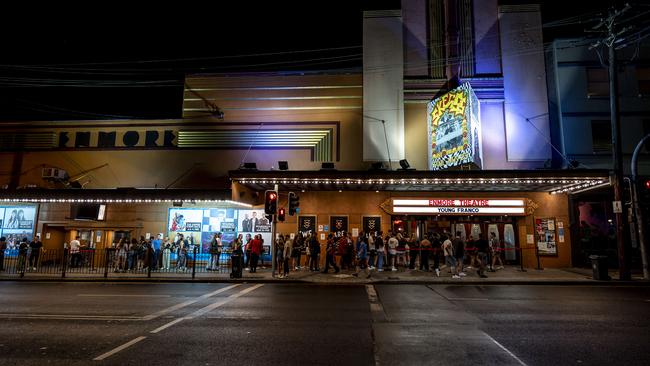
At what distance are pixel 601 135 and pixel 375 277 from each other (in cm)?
1558

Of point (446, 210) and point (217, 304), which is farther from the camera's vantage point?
point (446, 210)

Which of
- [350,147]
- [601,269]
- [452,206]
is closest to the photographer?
[601,269]

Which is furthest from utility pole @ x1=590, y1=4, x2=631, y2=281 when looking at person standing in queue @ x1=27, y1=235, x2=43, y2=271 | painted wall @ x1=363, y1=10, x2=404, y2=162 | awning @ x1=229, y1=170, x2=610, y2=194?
person standing in queue @ x1=27, y1=235, x2=43, y2=271

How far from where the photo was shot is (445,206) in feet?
69.1

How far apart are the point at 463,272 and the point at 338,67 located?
14.2 m

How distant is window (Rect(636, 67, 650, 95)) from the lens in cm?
2108

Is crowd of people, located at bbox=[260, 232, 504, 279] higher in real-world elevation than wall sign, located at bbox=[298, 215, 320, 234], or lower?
lower

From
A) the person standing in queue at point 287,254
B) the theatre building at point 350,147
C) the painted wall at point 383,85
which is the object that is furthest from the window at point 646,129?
the person standing in queue at point 287,254

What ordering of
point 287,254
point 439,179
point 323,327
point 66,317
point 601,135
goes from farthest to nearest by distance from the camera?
point 601,135, point 439,179, point 287,254, point 66,317, point 323,327

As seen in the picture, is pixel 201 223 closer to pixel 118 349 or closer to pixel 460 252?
pixel 460 252

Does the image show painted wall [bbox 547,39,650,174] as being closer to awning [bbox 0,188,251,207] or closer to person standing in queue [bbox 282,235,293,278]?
person standing in queue [bbox 282,235,293,278]

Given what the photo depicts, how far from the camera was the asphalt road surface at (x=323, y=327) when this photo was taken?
5.72 meters

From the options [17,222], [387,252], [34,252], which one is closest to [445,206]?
[387,252]

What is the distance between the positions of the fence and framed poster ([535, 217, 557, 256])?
16846 mm
